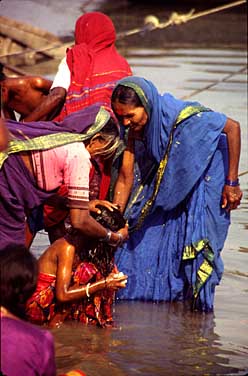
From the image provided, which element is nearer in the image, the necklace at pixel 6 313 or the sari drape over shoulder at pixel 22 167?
the necklace at pixel 6 313

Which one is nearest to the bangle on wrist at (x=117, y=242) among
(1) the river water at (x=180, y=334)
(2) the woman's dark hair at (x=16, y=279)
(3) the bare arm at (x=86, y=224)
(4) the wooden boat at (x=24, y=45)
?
(3) the bare arm at (x=86, y=224)

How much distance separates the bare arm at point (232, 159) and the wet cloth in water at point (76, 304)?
821 millimetres

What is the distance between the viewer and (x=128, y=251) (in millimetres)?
7016

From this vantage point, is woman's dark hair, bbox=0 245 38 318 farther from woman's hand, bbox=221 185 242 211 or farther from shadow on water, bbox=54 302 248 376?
woman's hand, bbox=221 185 242 211

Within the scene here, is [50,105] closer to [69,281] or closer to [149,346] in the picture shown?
[69,281]

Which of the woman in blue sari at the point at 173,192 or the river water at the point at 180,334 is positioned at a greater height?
the woman in blue sari at the point at 173,192

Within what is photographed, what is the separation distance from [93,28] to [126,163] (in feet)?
4.83

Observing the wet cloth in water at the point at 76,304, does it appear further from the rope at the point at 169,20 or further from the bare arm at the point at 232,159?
the rope at the point at 169,20

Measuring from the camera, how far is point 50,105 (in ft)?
24.0

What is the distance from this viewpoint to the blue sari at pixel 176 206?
21.7 feet

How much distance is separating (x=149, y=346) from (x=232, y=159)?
3.75 ft

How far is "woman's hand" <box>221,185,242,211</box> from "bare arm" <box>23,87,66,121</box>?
1.23 m

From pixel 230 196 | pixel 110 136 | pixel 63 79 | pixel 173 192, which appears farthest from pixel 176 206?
pixel 63 79

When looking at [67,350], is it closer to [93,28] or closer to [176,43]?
[93,28]
